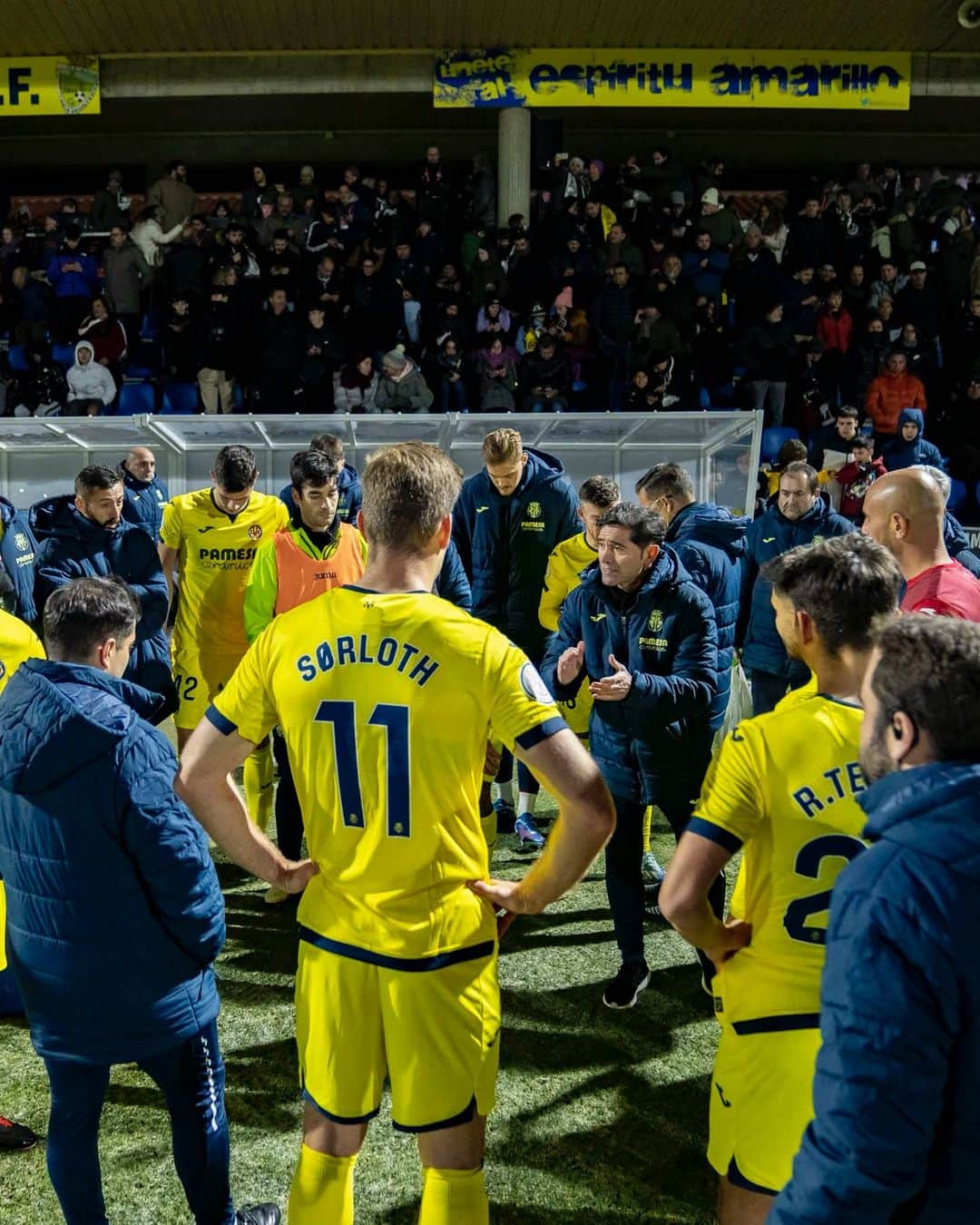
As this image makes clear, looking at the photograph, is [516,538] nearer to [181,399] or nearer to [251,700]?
[251,700]

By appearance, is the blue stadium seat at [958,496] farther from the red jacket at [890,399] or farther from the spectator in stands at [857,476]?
the spectator in stands at [857,476]

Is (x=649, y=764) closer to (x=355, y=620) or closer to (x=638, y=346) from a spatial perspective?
(x=355, y=620)

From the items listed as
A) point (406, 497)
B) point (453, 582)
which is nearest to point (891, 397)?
point (453, 582)

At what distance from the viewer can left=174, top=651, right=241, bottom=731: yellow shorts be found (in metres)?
5.73

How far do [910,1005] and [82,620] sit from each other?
1969mm

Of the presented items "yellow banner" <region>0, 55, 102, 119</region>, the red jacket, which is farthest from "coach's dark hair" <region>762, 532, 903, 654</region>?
"yellow banner" <region>0, 55, 102, 119</region>

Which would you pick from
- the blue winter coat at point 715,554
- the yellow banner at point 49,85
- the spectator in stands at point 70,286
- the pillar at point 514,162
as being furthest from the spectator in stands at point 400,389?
the blue winter coat at point 715,554

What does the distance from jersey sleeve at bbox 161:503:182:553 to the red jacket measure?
9.64 metres

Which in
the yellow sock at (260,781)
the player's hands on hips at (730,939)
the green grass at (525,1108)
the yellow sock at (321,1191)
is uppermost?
the player's hands on hips at (730,939)

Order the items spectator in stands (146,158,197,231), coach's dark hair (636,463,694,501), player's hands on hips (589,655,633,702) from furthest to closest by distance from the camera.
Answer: spectator in stands (146,158,197,231) < coach's dark hair (636,463,694,501) < player's hands on hips (589,655,633,702)

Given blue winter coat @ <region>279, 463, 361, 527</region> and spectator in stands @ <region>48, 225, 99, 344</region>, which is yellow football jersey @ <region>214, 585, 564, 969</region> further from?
spectator in stands @ <region>48, 225, 99, 344</region>

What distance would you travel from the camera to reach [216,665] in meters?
5.75

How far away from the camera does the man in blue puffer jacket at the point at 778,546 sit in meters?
6.21

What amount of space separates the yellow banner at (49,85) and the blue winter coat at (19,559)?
11.0 meters
